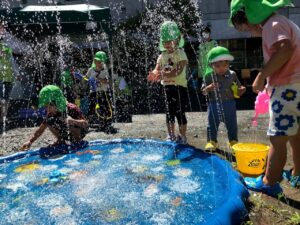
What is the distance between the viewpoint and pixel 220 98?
401cm

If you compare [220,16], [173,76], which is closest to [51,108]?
[173,76]

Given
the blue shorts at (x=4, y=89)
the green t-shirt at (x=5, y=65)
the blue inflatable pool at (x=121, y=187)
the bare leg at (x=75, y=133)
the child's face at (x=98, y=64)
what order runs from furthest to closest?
the blue shorts at (x=4, y=89) < the green t-shirt at (x=5, y=65) < the child's face at (x=98, y=64) < the bare leg at (x=75, y=133) < the blue inflatable pool at (x=121, y=187)

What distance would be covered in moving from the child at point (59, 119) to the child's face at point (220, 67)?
5.50 feet

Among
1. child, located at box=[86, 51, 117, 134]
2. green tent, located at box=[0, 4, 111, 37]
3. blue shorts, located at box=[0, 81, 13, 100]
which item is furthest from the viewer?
green tent, located at box=[0, 4, 111, 37]

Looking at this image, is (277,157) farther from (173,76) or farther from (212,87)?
(173,76)

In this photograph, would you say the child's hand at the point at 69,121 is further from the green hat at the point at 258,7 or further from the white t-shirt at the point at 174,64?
the green hat at the point at 258,7

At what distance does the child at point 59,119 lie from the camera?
13.1 ft

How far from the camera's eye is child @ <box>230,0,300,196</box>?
232 centimetres

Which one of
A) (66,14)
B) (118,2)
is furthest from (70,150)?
(118,2)

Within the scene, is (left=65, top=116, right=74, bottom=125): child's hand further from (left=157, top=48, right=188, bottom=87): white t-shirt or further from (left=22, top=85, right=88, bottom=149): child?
(left=157, top=48, right=188, bottom=87): white t-shirt

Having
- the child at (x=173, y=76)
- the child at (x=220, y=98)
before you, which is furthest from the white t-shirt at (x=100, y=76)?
the child at (x=220, y=98)

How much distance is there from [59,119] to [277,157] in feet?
8.56

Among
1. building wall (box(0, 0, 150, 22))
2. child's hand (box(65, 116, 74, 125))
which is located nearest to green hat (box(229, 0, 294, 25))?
child's hand (box(65, 116, 74, 125))

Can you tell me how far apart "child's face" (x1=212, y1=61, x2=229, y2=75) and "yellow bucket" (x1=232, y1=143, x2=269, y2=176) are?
1.14 meters
